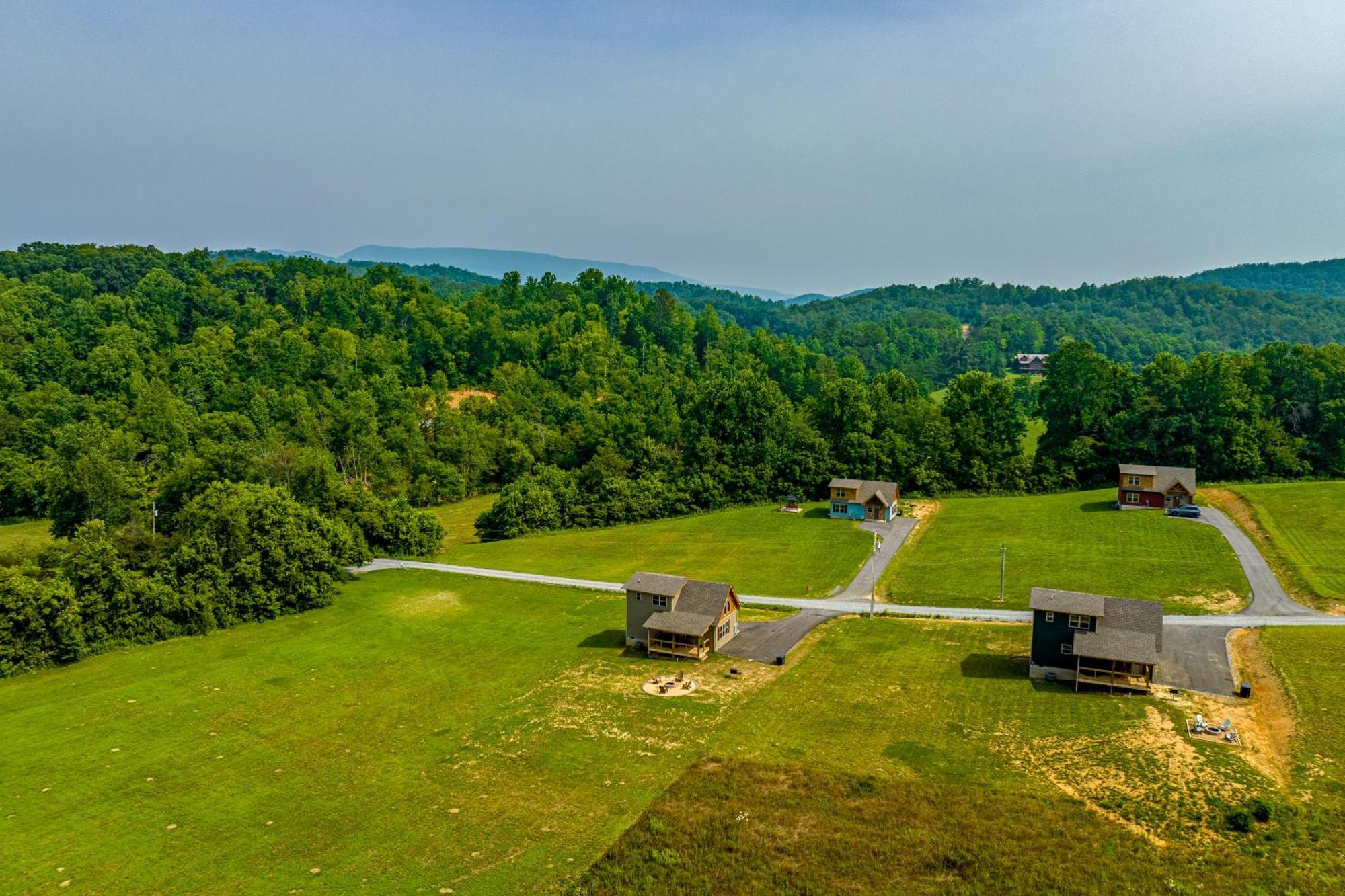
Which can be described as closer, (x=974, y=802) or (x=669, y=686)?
(x=974, y=802)

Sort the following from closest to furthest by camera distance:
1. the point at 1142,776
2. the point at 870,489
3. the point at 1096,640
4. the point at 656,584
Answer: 1. the point at 1142,776
2. the point at 1096,640
3. the point at 656,584
4. the point at 870,489

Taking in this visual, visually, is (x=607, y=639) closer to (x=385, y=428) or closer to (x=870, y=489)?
(x=870, y=489)

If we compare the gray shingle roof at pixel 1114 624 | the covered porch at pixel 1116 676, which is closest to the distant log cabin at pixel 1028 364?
the gray shingle roof at pixel 1114 624

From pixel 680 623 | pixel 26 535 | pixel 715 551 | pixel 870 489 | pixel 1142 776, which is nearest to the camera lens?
pixel 1142 776

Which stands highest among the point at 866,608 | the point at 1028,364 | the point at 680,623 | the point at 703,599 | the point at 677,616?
the point at 1028,364

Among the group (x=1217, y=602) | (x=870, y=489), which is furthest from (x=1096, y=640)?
(x=870, y=489)

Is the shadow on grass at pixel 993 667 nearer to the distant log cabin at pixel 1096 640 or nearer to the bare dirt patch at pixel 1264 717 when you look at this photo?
the distant log cabin at pixel 1096 640

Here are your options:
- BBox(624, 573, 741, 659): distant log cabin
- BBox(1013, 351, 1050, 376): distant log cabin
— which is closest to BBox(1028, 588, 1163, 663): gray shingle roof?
BBox(624, 573, 741, 659): distant log cabin

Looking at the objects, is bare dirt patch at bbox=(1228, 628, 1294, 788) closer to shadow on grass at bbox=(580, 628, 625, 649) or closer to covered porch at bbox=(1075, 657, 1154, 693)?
covered porch at bbox=(1075, 657, 1154, 693)
